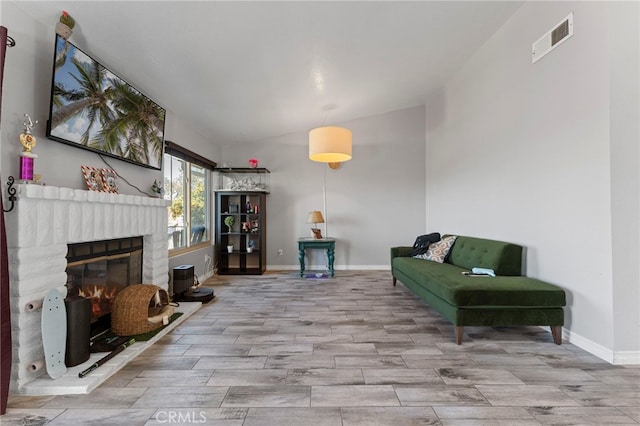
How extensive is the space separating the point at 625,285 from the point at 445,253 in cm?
183

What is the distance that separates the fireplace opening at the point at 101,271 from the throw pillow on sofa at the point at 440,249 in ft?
11.8

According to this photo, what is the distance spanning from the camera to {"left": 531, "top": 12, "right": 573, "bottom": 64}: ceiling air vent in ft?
7.58

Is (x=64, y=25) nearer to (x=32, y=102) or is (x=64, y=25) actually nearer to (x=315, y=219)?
(x=32, y=102)

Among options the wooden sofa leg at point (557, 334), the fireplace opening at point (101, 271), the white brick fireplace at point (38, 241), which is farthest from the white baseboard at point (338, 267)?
the white brick fireplace at point (38, 241)

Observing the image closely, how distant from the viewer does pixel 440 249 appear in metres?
3.89

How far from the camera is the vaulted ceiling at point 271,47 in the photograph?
2139 millimetres

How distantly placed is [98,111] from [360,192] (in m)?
4.10

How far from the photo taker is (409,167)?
5406mm

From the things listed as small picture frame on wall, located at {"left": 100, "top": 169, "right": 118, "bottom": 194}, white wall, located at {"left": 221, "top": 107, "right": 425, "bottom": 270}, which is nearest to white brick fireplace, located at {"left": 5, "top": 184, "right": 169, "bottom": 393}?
small picture frame on wall, located at {"left": 100, "top": 169, "right": 118, "bottom": 194}

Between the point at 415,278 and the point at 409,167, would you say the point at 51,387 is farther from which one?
the point at 409,167

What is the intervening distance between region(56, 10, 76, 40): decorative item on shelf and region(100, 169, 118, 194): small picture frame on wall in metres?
1.05

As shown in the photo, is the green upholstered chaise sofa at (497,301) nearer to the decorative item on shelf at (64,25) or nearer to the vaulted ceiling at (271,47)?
the vaulted ceiling at (271,47)

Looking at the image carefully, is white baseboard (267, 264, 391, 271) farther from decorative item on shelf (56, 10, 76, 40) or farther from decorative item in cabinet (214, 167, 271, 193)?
decorative item on shelf (56, 10, 76, 40)

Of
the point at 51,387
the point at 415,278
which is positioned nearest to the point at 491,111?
the point at 415,278
